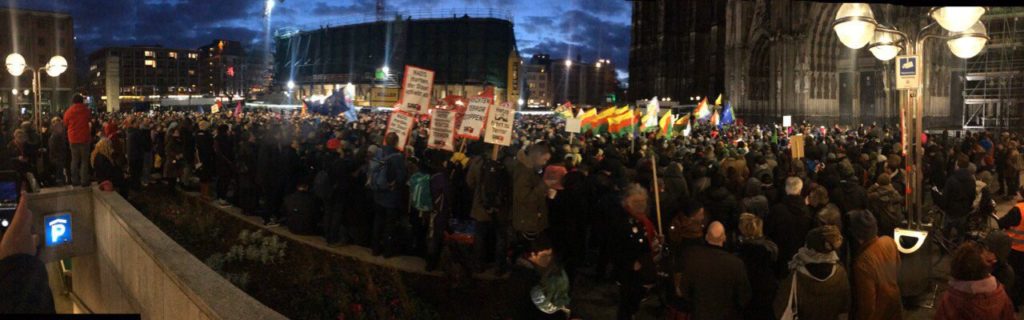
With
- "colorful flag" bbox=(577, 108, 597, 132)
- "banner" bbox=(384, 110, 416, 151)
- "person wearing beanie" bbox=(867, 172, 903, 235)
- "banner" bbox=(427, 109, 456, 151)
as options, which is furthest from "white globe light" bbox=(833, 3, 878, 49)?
"colorful flag" bbox=(577, 108, 597, 132)

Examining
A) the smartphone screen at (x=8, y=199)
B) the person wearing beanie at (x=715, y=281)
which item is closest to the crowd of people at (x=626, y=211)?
the person wearing beanie at (x=715, y=281)

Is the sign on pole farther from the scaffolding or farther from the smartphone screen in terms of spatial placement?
the scaffolding

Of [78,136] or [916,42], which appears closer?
[916,42]

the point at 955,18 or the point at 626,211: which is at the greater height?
the point at 955,18

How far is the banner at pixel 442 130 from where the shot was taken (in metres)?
11.1

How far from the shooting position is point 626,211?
6258mm

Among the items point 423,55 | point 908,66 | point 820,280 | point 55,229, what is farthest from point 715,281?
point 423,55

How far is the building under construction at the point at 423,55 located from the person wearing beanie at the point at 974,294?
83219mm

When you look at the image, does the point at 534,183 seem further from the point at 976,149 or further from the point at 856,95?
the point at 856,95

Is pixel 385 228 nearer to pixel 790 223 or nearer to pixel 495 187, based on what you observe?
pixel 495 187

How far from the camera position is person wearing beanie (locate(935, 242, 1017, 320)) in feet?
14.8

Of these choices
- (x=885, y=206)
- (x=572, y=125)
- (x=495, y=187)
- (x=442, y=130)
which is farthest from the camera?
(x=572, y=125)

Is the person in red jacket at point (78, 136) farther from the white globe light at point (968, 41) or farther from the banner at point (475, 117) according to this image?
the white globe light at point (968, 41)

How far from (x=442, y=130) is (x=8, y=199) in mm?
5622
